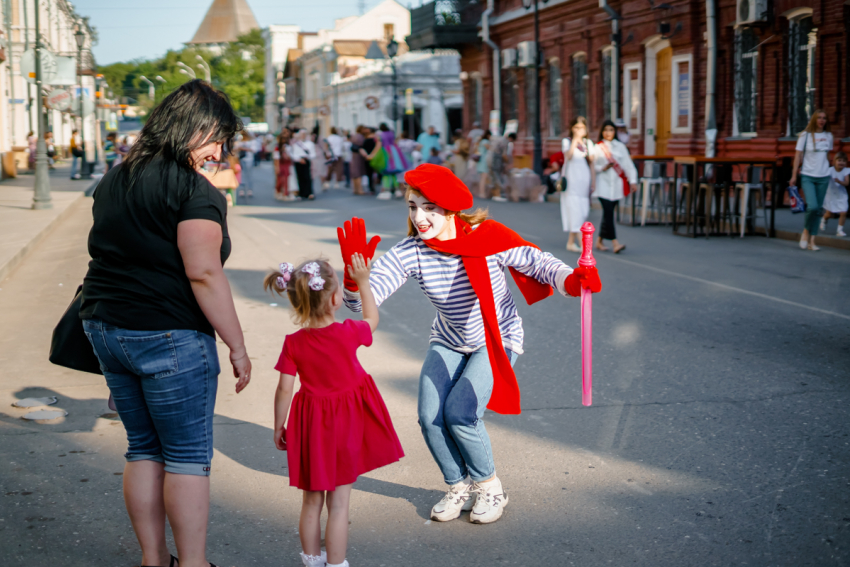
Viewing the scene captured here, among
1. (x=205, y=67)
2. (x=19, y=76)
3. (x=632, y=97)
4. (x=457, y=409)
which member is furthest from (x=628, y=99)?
(x=205, y=67)

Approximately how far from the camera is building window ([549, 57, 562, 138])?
3058cm

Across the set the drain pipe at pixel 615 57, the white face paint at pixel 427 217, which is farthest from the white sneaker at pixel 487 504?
the drain pipe at pixel 615 57

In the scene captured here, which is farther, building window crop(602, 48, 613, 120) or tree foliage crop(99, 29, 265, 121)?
tree foliage crop(99, 29, 265, 121)

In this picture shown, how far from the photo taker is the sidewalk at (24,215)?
40.3ft

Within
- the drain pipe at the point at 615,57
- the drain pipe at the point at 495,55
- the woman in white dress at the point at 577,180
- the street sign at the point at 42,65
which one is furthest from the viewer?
the drain pipe at the point at 495,55

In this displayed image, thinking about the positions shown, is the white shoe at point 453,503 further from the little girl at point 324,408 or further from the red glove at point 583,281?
the red glove at point 583,281

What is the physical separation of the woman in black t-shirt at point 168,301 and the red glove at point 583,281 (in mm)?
1358

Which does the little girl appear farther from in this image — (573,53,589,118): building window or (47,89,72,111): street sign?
(573,53,589,118): building window

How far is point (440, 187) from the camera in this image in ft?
12.1

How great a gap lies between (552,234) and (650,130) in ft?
35.7

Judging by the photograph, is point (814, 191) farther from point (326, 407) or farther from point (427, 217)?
point (326, 407)

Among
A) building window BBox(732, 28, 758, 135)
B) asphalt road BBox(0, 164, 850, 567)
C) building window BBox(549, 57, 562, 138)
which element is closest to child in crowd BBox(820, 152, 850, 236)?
asphalt road BBox(0, 164, 850, 567)

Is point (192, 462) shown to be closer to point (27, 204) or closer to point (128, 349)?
point (128, 349)

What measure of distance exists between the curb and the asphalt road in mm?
2190
